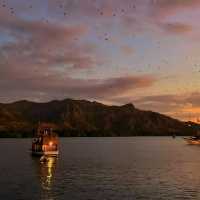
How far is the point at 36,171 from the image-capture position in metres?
90.1

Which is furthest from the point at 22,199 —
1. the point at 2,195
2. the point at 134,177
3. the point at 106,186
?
the point at 134,177

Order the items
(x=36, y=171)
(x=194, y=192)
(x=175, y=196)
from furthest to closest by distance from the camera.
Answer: (x=36, y=171), (x=194, y=192), (x=175, y=196)

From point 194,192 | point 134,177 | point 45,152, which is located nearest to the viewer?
point 194,192

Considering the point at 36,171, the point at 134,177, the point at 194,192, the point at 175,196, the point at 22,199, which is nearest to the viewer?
the point at 22,199

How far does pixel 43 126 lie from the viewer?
125812 mm

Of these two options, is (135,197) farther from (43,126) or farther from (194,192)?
(43,126)

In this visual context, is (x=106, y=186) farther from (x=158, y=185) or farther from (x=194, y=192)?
(x=194, y=192)

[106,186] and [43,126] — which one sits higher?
[43,126]

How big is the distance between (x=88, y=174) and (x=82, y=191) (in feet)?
77.6

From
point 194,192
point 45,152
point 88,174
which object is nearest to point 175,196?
point 194,192

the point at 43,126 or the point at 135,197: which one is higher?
the point at 43,126

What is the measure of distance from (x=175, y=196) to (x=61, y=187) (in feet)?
59.7

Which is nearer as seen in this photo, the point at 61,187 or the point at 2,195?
the point at 2,195

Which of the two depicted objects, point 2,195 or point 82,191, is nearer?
point 2,195
